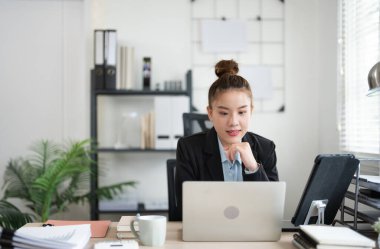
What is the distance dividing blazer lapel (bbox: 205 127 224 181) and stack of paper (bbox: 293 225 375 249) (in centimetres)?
48

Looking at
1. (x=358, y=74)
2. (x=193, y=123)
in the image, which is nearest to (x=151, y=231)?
(x=193, y=123)

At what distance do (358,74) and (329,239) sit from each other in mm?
1916

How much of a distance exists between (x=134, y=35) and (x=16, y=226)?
1.56 metres

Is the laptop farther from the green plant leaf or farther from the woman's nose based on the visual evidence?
the green plant leaf

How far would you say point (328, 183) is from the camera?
56.1 inches

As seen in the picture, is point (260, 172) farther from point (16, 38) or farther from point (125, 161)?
point (16, 38)

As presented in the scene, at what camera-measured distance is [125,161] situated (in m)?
3.56

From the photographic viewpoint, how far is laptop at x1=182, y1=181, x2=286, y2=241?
1333 mm

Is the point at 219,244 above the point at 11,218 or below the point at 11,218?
above

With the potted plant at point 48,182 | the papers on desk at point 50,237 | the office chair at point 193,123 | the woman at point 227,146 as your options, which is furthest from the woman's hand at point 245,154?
the potted plant at point 48,182

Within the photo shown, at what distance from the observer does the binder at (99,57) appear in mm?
3236

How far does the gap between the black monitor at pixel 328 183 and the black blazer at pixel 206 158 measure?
31cm

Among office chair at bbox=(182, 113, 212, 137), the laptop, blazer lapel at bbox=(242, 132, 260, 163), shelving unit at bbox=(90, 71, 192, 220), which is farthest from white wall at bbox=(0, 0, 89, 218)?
the laptop

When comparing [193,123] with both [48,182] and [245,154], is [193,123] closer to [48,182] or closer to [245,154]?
[245,154]
